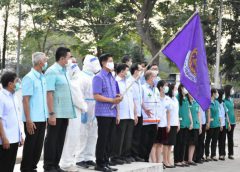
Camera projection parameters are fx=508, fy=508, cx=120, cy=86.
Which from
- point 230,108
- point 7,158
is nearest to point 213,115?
point 230,108

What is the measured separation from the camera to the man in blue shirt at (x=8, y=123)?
20.7 feet

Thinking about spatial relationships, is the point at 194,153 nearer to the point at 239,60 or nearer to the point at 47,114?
the point at 47,114

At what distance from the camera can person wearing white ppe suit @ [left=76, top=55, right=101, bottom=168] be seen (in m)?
8.14

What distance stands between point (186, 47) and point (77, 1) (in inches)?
1075

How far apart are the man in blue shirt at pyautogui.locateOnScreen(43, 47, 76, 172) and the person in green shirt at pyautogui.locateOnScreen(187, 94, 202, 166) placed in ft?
→ 17.2

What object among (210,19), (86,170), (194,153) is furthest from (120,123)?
(210,19)

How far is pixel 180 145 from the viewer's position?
11594 mm

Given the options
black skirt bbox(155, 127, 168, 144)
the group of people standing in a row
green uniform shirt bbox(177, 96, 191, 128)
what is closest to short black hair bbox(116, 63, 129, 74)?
the group of people standing in a row

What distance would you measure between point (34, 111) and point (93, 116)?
1.64 m

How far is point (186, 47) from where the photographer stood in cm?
866

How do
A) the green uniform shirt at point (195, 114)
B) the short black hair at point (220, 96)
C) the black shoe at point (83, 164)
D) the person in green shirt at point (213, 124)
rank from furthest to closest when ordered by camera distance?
the short black hair at point (220, 96) → the person in green shirt at point (213, 124) → the green uniform shirt at point (195, 114) → the black shoe at point (83, 164)

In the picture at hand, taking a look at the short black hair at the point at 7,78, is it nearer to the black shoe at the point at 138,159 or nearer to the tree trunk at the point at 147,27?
the black shoe at the point at 138,159

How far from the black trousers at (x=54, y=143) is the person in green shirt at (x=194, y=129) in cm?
523

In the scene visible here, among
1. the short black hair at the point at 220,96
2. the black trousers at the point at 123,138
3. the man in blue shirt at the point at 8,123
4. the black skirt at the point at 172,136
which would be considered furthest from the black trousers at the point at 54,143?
the short black hair at the point at 220,96
